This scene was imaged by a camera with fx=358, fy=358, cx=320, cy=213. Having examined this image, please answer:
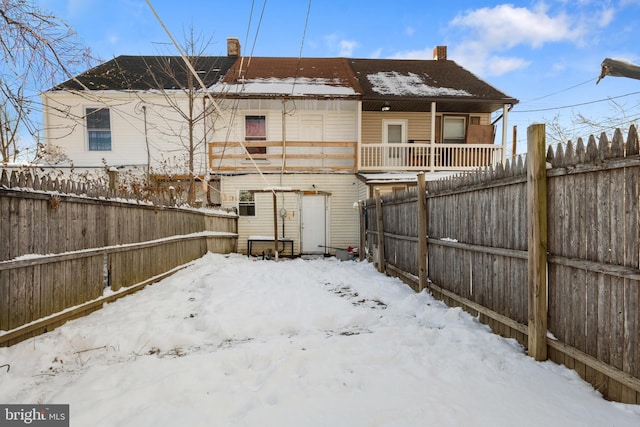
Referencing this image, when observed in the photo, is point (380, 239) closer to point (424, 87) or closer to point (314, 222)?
point (314, 222)

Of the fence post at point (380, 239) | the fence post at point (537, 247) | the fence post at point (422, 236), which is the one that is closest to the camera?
the fence post at point (537, 247)

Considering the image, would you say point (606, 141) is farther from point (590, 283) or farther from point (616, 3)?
point (616, 3)

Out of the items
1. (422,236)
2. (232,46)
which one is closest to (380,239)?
(422,236)

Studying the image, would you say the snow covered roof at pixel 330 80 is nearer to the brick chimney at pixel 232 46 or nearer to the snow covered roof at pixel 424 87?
the snow covered roof at pixel 424 87

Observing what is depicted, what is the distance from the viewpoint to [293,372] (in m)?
3.19

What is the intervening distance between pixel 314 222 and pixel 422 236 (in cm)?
858

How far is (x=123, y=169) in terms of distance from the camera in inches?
607

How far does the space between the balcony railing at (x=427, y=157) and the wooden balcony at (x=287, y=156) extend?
30.6 inches

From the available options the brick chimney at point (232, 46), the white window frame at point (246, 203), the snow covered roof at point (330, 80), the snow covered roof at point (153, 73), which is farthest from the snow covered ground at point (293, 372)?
the brick chimney at point (232, 46)

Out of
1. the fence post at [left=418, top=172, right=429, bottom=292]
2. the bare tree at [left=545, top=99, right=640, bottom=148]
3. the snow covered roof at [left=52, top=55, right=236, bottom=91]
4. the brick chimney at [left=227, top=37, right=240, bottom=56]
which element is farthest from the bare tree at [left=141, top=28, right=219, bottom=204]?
the bare tree at [left=545, top=99, right=640, bottom=148]

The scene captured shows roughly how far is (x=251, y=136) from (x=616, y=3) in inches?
941

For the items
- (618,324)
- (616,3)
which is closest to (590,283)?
(618,324)

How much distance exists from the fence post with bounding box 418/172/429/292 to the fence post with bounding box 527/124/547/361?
291cm

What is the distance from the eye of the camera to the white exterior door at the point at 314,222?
1470 cm
